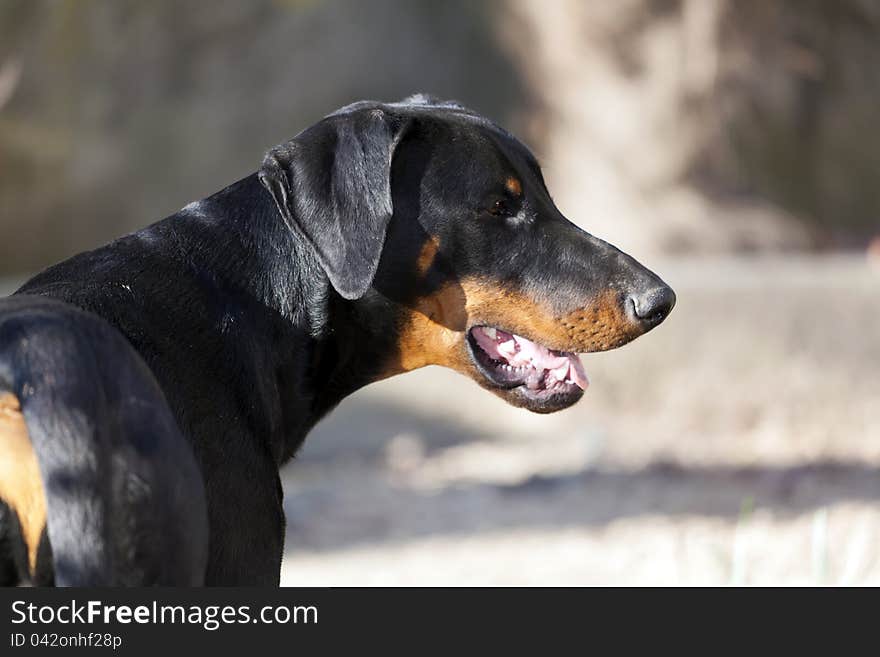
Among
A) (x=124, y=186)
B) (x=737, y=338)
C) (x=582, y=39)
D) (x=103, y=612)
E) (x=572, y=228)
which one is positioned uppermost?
(x=582, y=39)

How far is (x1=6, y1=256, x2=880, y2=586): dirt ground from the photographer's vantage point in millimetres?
5738

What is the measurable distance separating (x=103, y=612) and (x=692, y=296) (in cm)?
681

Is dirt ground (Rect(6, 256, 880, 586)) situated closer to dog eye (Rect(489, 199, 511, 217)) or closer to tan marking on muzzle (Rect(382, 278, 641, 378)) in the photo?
tan marking on muzzle (Rect(382, 278, 641, 378))

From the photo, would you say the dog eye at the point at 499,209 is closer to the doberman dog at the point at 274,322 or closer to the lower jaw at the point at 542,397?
the doberman dog at the point at 274,322

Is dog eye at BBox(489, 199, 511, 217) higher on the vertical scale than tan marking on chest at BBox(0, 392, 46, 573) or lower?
higher

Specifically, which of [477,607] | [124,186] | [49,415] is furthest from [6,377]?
[124,186]

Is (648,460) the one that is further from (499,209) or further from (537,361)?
(499,209)

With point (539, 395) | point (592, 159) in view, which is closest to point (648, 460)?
point (592, 159)

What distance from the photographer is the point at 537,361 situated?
3127 millimetres

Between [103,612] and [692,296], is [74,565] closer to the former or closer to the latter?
[103,612]

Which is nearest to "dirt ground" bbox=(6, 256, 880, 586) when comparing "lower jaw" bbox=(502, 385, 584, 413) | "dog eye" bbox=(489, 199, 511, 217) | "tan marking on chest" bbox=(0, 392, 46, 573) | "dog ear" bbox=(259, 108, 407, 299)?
"lower jaw" bbox=(502, 385, 584, 413)

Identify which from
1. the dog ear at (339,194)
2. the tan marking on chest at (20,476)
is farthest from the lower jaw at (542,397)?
the tan marking on chest at (20,476)

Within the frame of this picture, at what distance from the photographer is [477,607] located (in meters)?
2.63

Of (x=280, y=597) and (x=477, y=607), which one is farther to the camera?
(x=477, y=607)
